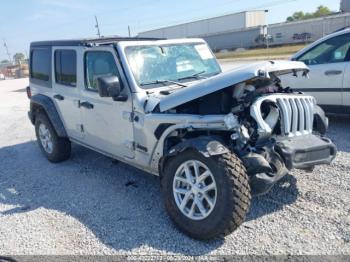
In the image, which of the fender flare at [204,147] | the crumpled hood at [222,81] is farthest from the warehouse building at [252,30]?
the fender flare at [204,147]

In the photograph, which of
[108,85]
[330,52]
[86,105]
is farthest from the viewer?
[330,52]

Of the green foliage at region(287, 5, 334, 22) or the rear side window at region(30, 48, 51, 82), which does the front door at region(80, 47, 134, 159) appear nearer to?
the rear side window at region(30, 48, 51, 82)

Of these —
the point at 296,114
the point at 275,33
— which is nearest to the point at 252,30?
the point at 275,33

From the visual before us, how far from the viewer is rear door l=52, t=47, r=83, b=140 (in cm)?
522

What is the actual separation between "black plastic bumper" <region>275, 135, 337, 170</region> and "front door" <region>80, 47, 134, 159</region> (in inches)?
67.9

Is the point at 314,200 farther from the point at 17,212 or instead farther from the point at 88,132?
the point at 17,212

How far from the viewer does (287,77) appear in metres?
7.02

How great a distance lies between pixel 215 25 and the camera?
66312 millimetres

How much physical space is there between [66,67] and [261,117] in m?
3.17

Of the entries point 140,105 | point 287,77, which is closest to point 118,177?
point 140,105

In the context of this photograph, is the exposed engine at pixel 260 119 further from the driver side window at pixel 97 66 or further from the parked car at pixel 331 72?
the parked car at pixel 331 72

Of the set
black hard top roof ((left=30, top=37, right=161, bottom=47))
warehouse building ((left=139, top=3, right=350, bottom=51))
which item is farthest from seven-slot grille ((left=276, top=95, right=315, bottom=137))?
warehouse building ((left=139, top=3, right=350, bottom=51))

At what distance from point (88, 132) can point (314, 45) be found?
166 inches

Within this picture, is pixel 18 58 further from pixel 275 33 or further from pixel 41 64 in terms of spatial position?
pixel 41 64
